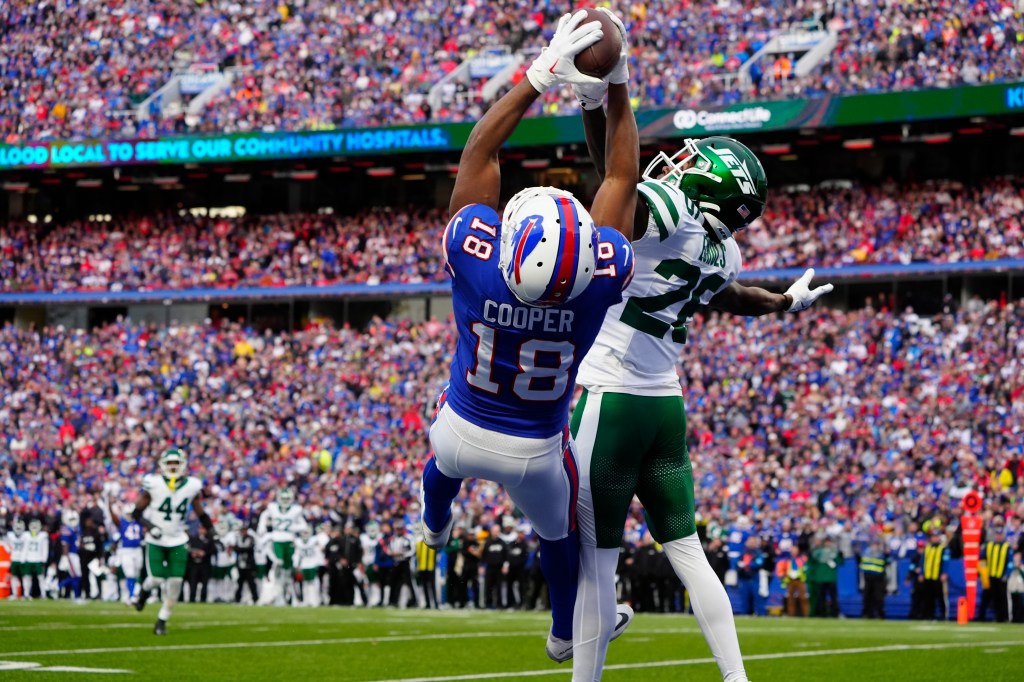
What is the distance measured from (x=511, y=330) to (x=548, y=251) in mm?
390

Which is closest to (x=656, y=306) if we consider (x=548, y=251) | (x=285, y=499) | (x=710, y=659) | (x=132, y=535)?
(x=548, y=251)

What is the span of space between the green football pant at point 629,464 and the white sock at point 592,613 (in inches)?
2.7

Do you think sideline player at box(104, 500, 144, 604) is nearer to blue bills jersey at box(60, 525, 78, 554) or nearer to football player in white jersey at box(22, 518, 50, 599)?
football player in white jersey at box(22, 518, 50, 599)

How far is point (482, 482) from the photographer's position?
75.5 ft

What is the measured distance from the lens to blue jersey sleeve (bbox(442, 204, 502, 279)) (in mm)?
4875

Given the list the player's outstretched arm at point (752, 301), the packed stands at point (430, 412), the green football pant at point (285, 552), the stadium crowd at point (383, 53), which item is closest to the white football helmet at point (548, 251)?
the player's outstretched arm at point (752, 301)

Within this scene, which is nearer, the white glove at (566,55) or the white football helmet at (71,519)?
the white glove at (566,55)

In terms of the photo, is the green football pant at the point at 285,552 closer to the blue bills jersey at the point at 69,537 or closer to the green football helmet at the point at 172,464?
the blue bills jersey at the point at 69,537

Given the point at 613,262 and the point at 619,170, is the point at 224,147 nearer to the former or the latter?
the point at 619,170

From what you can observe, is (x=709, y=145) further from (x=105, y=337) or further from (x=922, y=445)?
(x=105, y=337)

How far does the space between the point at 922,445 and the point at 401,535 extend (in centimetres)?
757

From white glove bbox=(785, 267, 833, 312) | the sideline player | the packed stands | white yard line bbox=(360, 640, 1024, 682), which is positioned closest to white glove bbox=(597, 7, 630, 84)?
white glove bbox=(785, 267, 833, 312)

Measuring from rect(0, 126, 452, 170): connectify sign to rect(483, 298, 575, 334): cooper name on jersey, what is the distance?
955 inches

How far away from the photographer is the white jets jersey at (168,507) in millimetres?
13469
